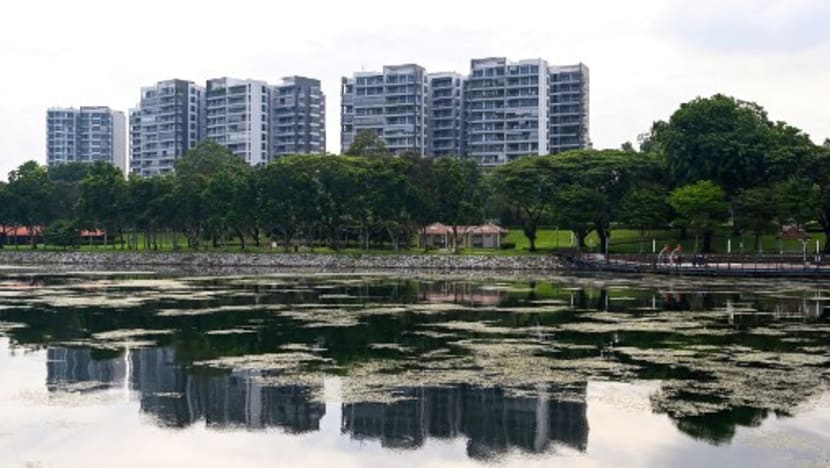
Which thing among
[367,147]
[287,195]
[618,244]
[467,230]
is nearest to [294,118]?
[367,147]

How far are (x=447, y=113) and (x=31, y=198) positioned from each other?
8244 cm

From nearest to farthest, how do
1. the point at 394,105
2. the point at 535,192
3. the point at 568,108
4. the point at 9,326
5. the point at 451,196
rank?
the point at 9,326 → the point at 535,192 → the point at 451,196 → the point at 568,108 → the point at 394,105

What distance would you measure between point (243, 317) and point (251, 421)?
18.9 meters

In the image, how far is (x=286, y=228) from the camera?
96.1 metres

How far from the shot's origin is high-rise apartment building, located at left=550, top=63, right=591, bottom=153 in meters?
164

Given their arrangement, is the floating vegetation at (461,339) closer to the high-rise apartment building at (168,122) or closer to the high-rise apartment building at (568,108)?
the high-rise apartment building at (568,108)

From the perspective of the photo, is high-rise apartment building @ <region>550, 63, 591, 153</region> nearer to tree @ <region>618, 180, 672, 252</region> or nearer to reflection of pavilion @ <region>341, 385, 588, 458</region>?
tree @ <region>618, 180, 672, 252</region>

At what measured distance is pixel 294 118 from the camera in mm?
185625

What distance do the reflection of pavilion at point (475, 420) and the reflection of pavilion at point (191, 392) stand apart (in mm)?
1234

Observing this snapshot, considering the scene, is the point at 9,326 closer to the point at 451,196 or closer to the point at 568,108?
the point at 451,196

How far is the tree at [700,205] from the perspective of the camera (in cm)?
7938

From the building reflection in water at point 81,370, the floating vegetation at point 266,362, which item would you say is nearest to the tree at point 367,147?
the building reflection in water at point 81,370

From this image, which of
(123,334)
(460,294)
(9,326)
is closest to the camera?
(123,334)

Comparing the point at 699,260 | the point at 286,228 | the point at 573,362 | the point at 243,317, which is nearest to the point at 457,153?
the point at 286,228
